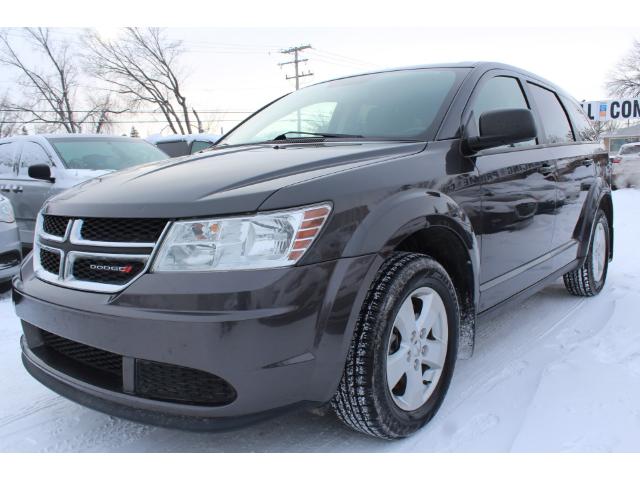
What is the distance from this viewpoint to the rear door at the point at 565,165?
340 cm

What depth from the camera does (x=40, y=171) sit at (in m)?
5.43

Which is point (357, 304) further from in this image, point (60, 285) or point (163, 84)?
point (163, 84)

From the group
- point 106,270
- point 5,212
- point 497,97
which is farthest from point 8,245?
point 497,97

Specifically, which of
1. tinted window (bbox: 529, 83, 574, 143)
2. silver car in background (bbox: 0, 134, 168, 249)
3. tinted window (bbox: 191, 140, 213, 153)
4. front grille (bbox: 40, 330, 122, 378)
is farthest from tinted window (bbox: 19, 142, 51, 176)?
tinted window (bbox: 529, 83, 574, 143)

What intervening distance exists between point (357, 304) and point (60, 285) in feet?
3.60

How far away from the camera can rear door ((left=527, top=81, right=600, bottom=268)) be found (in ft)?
11.2

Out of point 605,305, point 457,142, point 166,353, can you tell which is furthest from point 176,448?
point 605,305

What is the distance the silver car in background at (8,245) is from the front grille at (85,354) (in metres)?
2.91

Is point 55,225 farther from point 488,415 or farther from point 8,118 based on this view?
point 8,118

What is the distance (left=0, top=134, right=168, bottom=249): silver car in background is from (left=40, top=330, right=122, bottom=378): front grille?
368 cm

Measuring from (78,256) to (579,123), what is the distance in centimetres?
395

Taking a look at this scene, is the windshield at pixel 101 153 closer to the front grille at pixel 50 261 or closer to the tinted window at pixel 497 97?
the front grille at pixel 50 261

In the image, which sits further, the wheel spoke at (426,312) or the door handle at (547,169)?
the door handle at (547,169)

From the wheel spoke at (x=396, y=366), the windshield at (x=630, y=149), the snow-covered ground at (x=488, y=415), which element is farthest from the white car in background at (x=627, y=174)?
the wheel spoke at (x=396, y=366)
